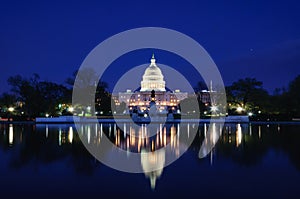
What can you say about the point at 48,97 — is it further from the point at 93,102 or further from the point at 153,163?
the point at 153,163

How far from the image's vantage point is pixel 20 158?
1148 cm

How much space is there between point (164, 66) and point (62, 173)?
126468mm

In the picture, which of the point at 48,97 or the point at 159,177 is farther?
the point at 48,97

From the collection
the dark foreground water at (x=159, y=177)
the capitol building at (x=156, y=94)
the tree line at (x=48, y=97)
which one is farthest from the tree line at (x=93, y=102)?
the capitol building at (x=156, y=94)

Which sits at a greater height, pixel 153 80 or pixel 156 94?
pixel 153 80

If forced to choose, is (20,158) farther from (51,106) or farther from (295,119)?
(295,119)

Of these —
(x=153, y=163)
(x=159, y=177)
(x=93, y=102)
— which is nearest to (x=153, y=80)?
(x=93, y=102)

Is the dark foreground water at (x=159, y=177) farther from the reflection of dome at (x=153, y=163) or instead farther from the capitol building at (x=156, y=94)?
the capitol building at (x=156, y=94)

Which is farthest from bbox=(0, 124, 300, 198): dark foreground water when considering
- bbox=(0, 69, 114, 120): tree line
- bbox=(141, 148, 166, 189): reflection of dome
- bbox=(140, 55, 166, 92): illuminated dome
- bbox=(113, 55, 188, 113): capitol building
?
bbox=(140, 55, 166, 92): illuminated dome

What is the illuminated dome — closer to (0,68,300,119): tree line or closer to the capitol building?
the capitol building

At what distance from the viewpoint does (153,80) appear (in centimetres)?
12344

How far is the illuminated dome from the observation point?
124m

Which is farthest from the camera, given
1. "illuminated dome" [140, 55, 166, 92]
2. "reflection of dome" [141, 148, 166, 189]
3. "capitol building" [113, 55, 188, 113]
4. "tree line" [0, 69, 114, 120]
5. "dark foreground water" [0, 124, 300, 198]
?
"illuminated dome" [140, 55, 166, 92]

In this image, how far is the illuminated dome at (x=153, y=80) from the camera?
124m
